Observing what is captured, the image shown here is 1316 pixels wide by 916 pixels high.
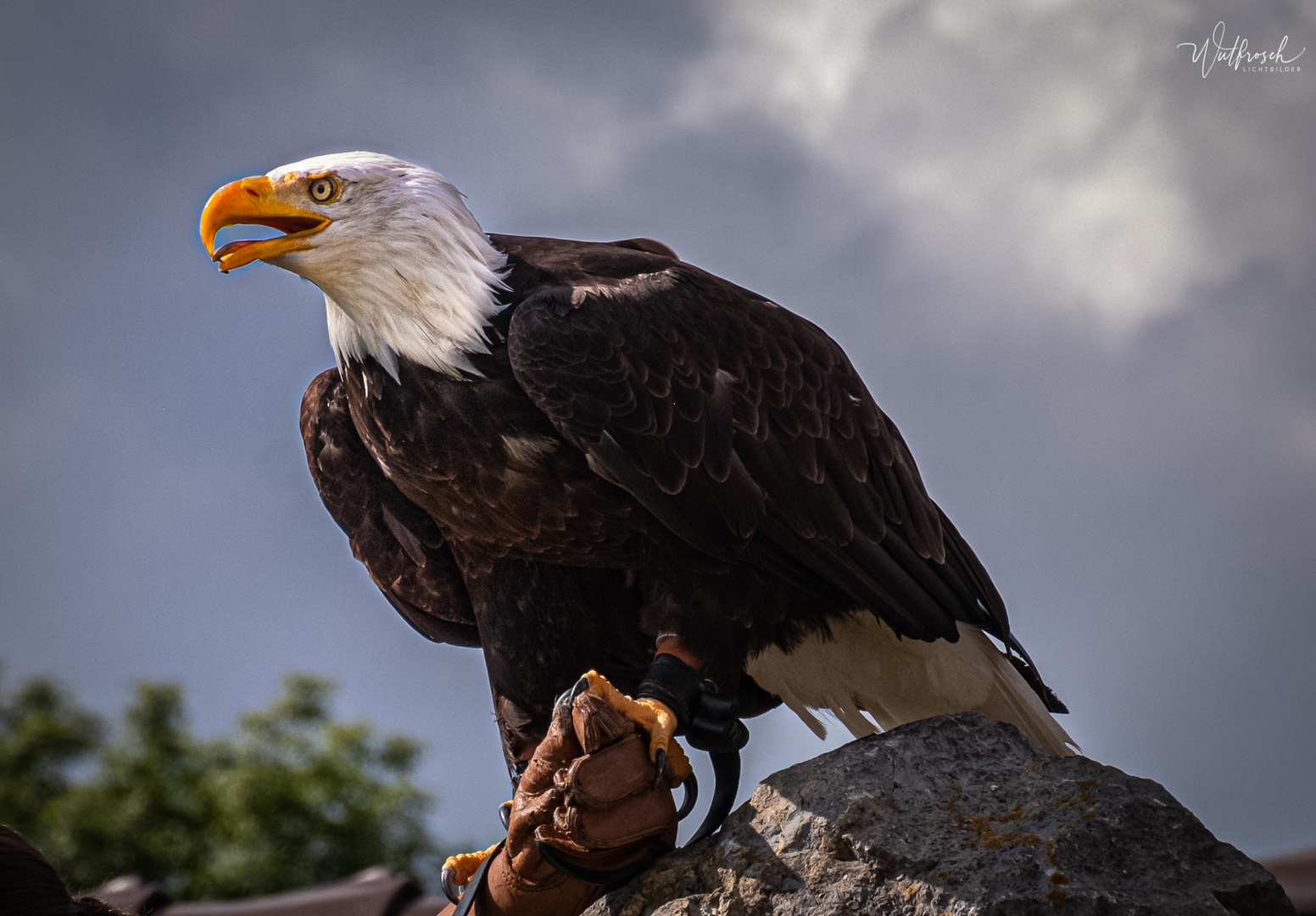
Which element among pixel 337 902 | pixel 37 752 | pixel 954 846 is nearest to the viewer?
pixel 954 846

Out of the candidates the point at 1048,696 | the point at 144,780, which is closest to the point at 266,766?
the point at 144,780

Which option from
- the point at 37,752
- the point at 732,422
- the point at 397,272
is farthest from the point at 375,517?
the point at 37,752

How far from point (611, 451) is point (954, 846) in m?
1.12

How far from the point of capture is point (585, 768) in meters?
2.28

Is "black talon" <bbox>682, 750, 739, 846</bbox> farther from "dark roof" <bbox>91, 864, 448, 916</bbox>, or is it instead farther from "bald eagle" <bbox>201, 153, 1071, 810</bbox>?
"dark roof" <bbox>91, 864, 448, 916</bbox>

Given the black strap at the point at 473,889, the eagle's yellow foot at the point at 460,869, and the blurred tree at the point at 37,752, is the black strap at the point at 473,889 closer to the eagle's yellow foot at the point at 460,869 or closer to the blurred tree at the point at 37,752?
the eagle's yellow foot at the point at 460,869

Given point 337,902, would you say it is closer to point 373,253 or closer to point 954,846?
point 373,253

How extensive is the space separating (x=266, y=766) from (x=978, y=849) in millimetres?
11355

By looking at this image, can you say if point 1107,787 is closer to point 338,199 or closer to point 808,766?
point 808,766

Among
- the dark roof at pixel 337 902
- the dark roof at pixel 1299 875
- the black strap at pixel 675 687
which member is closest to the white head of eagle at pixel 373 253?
the black strap at pixel 675 687

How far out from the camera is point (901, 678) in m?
3.26

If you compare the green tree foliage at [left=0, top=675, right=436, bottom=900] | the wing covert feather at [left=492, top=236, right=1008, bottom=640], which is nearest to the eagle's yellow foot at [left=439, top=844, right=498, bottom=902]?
the wing covert feather at [left=492, top=236, right=1008, bottom=640]

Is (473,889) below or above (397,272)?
below

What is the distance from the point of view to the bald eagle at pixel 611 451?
8.82 ft
